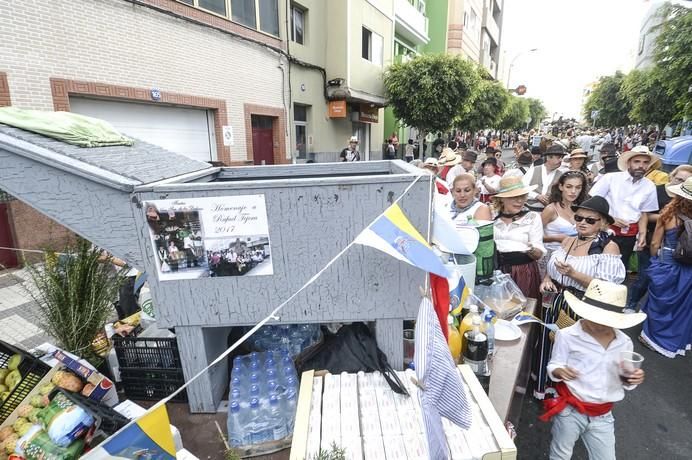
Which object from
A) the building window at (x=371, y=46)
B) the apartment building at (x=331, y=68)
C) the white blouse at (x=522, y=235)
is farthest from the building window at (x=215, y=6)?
the white blouse at (x=522, y=235)

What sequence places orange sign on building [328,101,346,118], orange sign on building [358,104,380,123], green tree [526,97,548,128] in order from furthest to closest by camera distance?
green tree [526,97,548,128] → orange sign on building [358,104,380,123] → orange sign on building [328,101,346,118]

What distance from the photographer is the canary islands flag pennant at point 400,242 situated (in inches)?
63.1

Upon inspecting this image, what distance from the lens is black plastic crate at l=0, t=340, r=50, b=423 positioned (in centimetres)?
193

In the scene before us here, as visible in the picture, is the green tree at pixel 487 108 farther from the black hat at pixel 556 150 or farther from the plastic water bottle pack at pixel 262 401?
the plastic water bottle pack at pixel 262 401

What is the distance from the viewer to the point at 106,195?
1869 mm

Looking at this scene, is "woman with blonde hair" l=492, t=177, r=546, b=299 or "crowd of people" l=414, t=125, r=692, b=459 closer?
"crowd of people" l=414, t=125, r=692, b=459

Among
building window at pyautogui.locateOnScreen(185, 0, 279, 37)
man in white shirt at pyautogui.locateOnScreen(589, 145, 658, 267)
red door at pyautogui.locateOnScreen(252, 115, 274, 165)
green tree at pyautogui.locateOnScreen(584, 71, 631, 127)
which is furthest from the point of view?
green tree at pyautogui.locateOnScreen(584, 71, 631, 127)

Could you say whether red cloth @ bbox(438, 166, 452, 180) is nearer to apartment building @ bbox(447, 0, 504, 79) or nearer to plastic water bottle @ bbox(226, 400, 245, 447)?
plastic water bottle @ bbox(226, 400, 245, 447)

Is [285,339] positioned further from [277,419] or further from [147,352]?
[147,352]

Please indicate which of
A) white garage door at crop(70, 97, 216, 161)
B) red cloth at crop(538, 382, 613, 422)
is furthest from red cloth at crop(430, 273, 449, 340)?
white garage door at crop(70, 97, 216, 161)

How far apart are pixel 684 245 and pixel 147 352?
5.12 metres

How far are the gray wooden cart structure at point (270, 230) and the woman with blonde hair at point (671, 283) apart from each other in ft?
12.5

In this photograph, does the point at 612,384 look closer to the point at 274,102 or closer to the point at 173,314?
the point at 173,314

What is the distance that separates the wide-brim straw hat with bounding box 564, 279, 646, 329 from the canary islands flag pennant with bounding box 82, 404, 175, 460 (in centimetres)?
228
